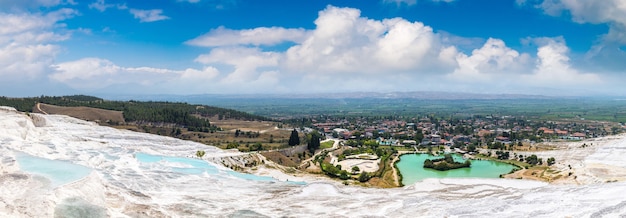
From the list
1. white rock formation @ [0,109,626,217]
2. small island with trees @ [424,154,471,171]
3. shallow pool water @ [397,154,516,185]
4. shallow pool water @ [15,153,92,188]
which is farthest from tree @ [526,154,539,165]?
shallow pool water @ [15,153,92,188]

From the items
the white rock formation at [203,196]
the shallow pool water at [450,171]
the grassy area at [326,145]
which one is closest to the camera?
the white rock formation at [203,196]

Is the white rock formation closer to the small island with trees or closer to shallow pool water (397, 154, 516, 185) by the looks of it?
shallow pool water (397, 154, 516, 185)

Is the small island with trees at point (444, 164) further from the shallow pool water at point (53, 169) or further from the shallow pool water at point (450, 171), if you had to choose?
the shallow pool water at point (53, 169)

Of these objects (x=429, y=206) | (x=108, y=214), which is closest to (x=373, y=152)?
(x=429, y=206)

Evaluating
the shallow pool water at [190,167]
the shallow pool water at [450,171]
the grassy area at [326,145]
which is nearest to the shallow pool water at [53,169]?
the shallow pool water at [190,167]

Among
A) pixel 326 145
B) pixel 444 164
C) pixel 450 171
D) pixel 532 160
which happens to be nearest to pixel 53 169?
pixel 450 171

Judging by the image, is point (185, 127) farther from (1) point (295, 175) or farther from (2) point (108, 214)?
(2) point (108, 214)
